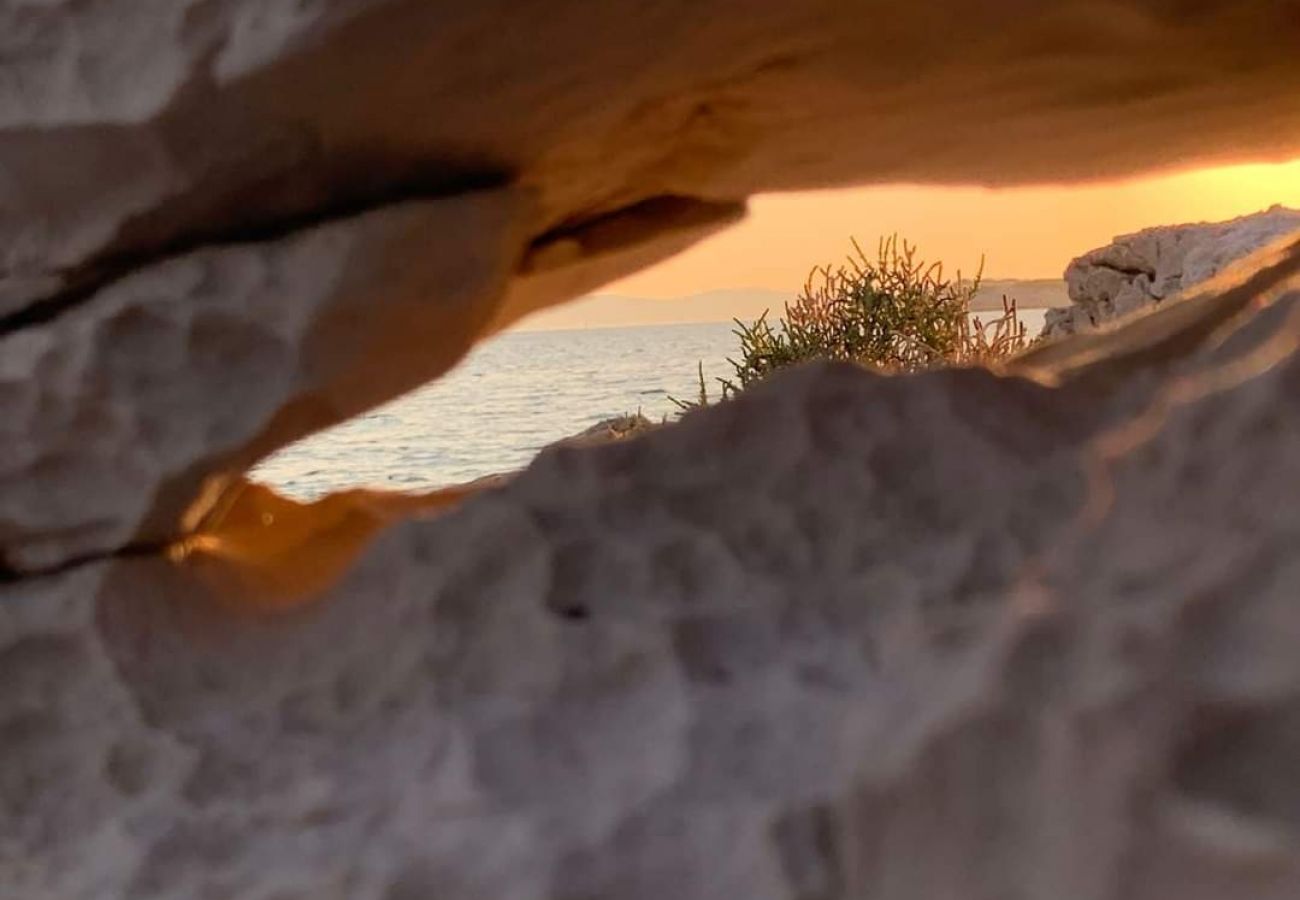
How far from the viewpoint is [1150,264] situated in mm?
3475

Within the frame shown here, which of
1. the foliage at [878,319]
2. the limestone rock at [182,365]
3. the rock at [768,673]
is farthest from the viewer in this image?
the foliage at [878,319]

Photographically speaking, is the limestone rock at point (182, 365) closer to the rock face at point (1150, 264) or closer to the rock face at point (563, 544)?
the rock face at point (563, 544)

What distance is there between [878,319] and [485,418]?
5.27ft

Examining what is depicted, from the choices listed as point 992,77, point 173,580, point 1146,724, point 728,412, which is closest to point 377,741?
point 173,580

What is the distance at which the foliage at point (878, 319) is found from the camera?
122 inches

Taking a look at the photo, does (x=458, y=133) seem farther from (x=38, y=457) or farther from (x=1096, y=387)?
(x=1096, y=387)

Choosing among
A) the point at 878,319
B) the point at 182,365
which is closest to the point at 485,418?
the point at 878,319

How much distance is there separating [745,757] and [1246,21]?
0.58 m

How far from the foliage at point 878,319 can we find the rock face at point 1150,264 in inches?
11.1

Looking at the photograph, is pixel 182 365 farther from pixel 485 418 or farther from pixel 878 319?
pixel 485 418

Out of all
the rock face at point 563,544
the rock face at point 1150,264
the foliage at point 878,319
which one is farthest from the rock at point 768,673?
the rock face at point 1150,264

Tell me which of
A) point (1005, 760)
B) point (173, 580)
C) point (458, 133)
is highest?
point (458, 133)

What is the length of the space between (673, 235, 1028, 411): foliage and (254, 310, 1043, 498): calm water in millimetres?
325

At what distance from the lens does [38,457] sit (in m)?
0.75
